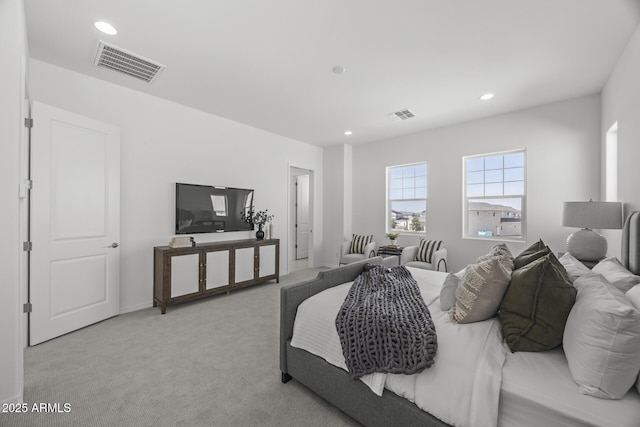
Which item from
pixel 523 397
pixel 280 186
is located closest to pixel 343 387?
pixel 523 397

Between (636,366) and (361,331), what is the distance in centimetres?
111

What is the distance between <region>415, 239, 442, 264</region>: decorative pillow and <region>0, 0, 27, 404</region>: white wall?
4635 millimetres

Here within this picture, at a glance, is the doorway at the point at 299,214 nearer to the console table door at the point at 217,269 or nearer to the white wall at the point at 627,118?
the console table door at the point at 217,269

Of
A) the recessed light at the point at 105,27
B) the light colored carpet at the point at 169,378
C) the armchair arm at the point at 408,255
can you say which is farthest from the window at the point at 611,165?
the recessed light at the point at 105,27

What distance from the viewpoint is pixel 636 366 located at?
1.04 meters

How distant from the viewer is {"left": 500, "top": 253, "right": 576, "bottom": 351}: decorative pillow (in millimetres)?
1318

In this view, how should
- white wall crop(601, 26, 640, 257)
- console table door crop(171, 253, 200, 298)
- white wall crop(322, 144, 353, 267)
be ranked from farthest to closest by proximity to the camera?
white wall crop(322, 144, 353, 267)
console table door crop(171, 253, 200, 298)
white wall crop(601, 26, 640, 257)

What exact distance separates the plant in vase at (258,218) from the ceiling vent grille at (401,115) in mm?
2717

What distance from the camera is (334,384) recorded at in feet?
5.59

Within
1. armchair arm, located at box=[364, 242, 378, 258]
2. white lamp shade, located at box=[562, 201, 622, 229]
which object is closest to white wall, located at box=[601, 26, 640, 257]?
white lamp shade, located at box=[562, 201, 622, 229]

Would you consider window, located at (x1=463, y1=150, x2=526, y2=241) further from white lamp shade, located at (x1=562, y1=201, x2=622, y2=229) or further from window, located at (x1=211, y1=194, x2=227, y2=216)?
window, located at (x1=211, y1=194, x2=227, y2=216)

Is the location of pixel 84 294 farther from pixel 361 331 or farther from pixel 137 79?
pixel 361 331

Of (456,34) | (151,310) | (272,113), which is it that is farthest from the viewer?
(272,113)

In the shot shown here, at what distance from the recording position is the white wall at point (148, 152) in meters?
3.11
